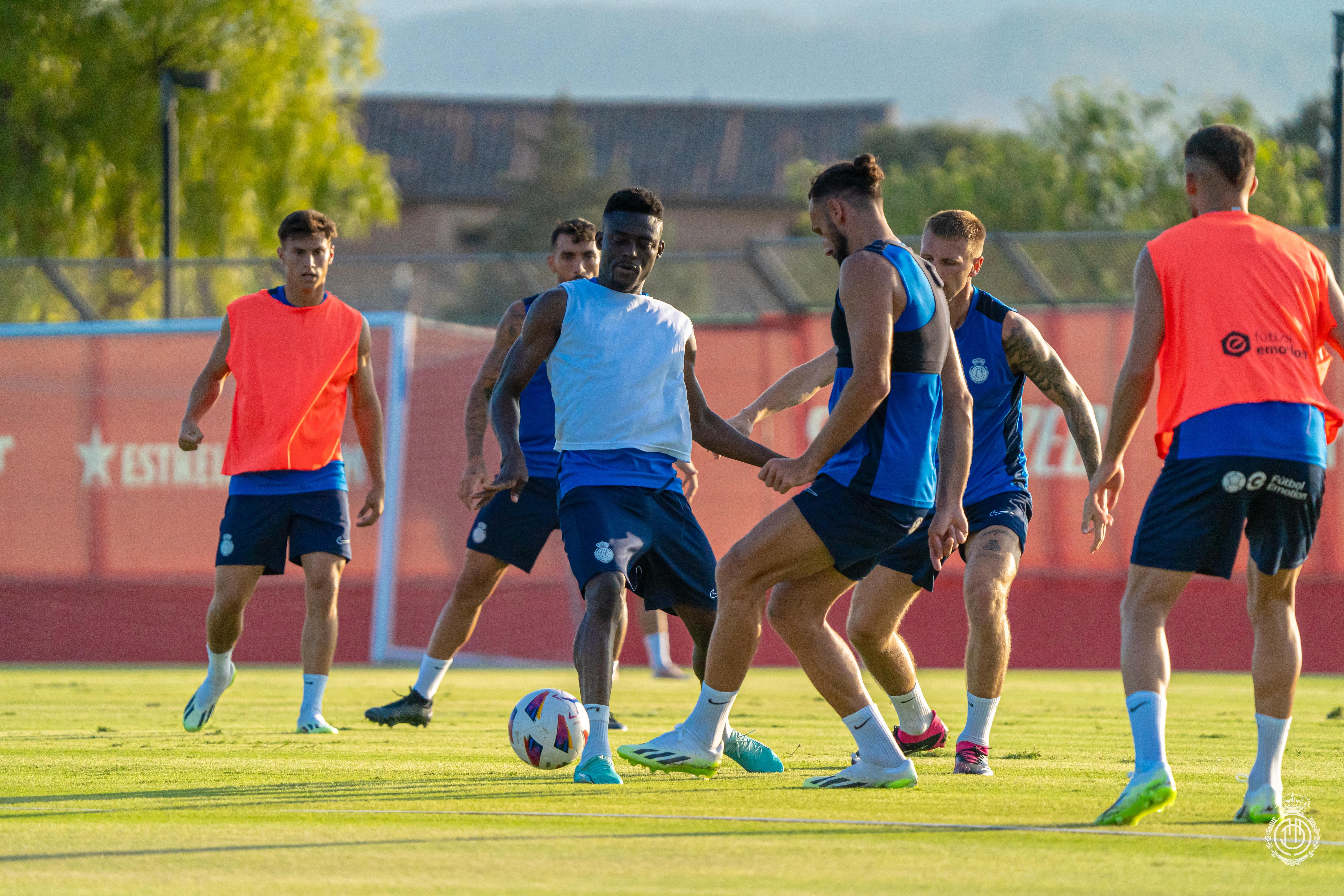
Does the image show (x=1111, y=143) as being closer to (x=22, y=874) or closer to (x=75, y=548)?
(x=75, y=548)

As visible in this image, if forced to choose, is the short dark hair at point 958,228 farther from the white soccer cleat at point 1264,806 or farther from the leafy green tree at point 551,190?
the leafy green tree at point 551,190

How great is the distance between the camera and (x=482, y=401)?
24.0ft

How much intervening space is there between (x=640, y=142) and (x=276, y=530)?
199ft

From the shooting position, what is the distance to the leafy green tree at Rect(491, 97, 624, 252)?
6362 cm

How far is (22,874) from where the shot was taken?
13.7 ft

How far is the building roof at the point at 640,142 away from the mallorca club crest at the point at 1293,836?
54.4m

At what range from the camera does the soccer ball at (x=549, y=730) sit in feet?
20.2

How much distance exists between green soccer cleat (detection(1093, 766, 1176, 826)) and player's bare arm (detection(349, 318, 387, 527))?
4.29m

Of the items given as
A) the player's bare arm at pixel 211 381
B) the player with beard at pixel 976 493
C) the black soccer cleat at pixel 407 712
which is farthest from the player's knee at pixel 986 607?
the player's bare arm at pixel 211 381

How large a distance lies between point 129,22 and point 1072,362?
47.2 feet

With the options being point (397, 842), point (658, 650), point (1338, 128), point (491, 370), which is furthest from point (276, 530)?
point (1338, 128)

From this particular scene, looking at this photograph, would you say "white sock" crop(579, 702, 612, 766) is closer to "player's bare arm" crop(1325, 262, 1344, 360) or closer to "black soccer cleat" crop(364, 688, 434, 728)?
"black soccer cleat" crop(364, 688, 434, 728)

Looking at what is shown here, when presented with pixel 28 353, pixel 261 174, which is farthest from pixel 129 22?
pixel 28 353

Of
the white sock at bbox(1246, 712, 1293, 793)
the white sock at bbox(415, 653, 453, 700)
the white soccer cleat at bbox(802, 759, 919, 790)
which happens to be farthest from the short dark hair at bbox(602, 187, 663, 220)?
the white sock at bbox(415, 653, 453, 700)
